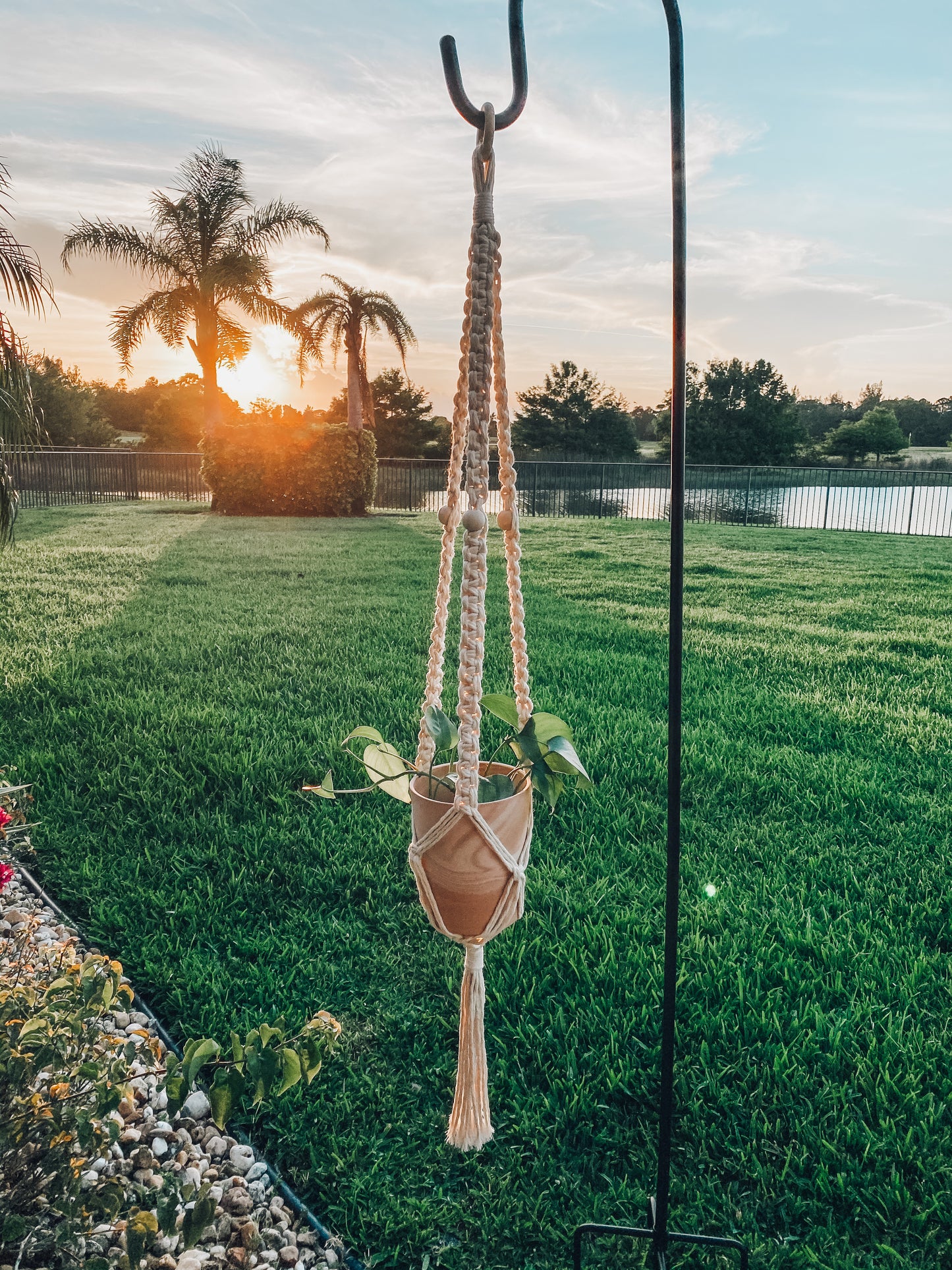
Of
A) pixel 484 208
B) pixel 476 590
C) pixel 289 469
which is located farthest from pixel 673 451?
pixel 289 469

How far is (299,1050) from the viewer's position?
143 cm

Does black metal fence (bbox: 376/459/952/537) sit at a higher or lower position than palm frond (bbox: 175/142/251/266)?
lower

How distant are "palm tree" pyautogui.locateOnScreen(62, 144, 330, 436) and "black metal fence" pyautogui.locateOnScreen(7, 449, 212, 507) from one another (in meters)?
2.30

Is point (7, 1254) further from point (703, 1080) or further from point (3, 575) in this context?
point (3, 575)

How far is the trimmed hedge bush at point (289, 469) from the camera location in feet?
46.9

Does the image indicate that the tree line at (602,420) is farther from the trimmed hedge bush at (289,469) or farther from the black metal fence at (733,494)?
the trimmed hedge bush at (289,469)

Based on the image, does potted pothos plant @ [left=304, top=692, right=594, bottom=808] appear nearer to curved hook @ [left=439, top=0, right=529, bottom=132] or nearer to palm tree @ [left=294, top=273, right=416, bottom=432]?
curved hook @ [left=439, top=0, right=529, bottom=132]

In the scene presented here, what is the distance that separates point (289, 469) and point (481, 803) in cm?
1376

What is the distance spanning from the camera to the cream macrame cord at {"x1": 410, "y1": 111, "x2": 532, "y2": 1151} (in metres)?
1.15

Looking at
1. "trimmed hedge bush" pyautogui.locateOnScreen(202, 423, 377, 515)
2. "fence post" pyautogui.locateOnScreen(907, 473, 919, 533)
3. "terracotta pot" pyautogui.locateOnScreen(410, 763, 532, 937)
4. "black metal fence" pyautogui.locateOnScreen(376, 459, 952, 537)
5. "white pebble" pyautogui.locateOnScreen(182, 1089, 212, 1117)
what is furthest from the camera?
"black metal fence" pyautogui.locateOnScreen(376, 459, 952, 537)

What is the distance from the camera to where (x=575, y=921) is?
222 cm

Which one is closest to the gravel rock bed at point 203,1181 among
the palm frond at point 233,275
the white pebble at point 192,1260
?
the white pebble at point 192,1260

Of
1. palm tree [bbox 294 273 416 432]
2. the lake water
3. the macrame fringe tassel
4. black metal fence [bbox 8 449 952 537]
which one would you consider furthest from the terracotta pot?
palm tree [bbox 294 273 416 432]

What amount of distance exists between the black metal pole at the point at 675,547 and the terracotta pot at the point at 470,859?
0.29 meters
